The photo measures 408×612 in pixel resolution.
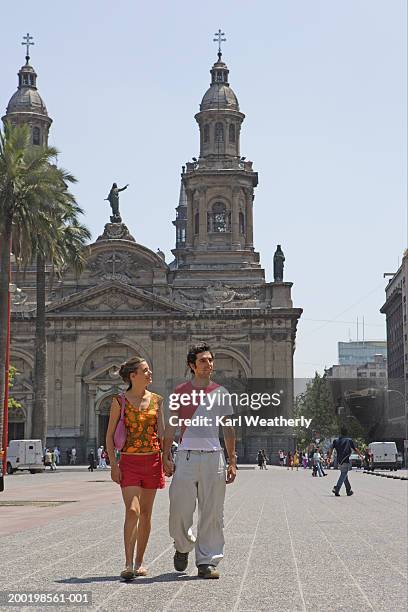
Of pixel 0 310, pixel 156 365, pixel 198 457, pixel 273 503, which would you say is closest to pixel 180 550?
pixel 198 457

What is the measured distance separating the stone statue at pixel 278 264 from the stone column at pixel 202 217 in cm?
550

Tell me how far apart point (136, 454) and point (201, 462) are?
0.62 m

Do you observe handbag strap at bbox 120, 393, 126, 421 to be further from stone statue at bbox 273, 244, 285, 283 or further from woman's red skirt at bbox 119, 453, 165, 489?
stone statue at bbox 273, 244, 285, 283

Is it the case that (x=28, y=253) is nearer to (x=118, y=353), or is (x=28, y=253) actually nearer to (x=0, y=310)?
(x=0, y=310)

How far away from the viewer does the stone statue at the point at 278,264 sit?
8156 centimetres

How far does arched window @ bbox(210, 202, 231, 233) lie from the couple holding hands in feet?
238

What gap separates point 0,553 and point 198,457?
137 inches

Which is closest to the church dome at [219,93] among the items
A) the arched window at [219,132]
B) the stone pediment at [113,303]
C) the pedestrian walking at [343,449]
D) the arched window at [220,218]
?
the arched window at [219,132]

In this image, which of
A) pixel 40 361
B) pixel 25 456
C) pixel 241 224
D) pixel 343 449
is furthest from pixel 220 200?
pixel 343 449

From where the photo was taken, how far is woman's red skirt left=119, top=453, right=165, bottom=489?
391 inches

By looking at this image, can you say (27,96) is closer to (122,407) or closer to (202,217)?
(202,217)

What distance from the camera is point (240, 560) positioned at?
12234 millimetres

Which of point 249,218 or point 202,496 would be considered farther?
point 249,218

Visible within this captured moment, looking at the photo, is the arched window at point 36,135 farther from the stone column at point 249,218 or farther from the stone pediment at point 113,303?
the stone column at point 249,218
